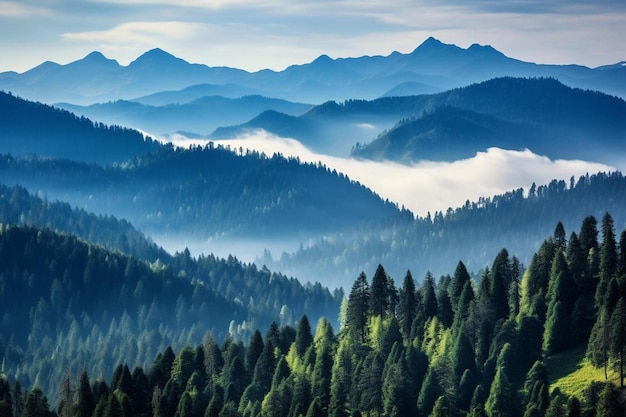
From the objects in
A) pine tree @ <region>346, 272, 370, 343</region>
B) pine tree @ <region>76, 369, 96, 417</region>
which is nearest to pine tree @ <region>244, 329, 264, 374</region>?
pine tree @ <region>346, 272, 370, 343</region>

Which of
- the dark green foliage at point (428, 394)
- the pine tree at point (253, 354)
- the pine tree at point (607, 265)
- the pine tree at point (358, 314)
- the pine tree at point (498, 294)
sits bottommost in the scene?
the dark green foliage at point (428, 394)

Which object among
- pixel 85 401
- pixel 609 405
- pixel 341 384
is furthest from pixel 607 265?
pixel 85 401

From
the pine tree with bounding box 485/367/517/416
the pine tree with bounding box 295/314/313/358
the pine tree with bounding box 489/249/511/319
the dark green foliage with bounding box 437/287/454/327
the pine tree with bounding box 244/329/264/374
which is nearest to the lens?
the pine tree with bounding box 485/367/517/416

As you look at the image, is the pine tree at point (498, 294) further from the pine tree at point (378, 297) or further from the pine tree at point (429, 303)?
the pine tree at point (378, 297)

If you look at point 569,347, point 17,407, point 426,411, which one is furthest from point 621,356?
point 17,407

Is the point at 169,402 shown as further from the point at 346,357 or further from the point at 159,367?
the point at 346,357

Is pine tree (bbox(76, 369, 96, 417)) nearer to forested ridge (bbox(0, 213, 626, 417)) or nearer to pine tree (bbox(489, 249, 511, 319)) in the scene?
forested ridge (bbox(0, 213, 626, 417))

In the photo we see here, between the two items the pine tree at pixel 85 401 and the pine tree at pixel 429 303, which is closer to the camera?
the pine tree at pixel 85 401

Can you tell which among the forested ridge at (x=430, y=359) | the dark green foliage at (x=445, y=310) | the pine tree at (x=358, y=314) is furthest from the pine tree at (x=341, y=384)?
the dark green foliage at (x=445, y=310)
